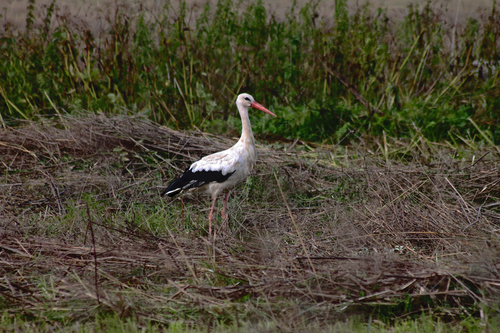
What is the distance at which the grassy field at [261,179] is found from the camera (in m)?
2.79

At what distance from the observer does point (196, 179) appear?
175 inches

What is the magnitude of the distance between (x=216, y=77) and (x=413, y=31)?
2970 millimetres

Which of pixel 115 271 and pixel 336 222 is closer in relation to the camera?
pixel 115 271

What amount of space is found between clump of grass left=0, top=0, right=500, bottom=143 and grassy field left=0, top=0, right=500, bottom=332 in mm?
33

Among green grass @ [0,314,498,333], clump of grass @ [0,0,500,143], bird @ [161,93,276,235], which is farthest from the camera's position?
clump of grass @ [0,0,500,143]

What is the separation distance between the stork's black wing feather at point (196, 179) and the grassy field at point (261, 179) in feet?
0.95

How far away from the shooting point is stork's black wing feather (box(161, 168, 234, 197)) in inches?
173

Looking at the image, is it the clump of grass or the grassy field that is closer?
the grassy field

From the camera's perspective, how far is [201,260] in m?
3.33

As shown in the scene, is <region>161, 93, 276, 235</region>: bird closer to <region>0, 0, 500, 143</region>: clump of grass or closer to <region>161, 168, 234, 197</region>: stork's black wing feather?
<region>161, 168, 234, 197</region>: stork's black wing feather

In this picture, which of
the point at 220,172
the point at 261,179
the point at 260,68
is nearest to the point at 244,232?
the point at 220,172

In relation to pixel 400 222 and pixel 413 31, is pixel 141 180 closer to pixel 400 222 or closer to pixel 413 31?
pixel 400 222

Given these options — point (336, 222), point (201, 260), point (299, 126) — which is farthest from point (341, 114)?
point (201, 260)

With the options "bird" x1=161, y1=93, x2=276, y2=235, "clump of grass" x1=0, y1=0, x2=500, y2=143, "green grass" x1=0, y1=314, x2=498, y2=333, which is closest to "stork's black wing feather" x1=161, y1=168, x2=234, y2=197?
"bird" x1=161, y1=93, x2=276, y2=235
